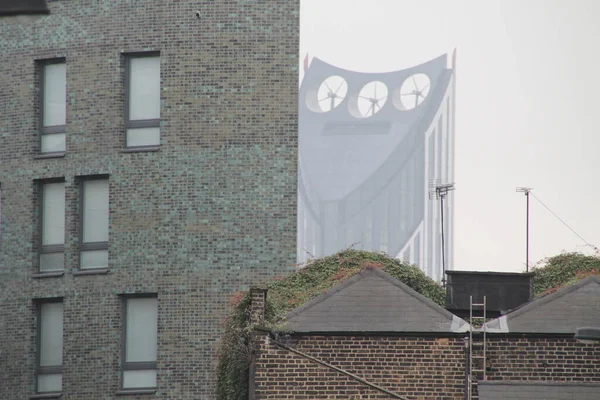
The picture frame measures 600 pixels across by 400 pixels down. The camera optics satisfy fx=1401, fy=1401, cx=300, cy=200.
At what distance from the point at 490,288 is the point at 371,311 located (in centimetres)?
683

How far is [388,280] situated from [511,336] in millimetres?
3149

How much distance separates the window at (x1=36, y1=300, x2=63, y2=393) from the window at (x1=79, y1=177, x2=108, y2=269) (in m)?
1.52

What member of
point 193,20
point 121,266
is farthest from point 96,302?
point 193,20

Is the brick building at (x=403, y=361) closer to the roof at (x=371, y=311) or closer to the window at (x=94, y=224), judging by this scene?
the roof at (x=371, y=311)

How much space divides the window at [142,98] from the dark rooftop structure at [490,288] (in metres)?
9.83

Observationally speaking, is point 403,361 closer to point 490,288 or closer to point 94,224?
point 490,288

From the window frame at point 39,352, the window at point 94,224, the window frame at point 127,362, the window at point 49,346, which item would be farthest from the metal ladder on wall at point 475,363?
the window at point 49,346

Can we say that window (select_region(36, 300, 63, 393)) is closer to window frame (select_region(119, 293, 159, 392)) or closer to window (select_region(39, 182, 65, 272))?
window (select_region(39, 182, 65, 272))

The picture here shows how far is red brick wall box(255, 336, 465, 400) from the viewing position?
88.8ft

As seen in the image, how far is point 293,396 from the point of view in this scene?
2708cm

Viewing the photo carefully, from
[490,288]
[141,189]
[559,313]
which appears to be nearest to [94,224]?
[141,189]

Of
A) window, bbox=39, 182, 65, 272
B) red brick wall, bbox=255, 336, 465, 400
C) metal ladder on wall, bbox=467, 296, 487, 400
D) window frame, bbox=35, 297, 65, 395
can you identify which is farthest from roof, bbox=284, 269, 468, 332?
window, bbox=39, 182, 65, 272

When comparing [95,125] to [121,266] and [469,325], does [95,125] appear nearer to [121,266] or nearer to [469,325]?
[121,266]

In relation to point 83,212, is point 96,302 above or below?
below
